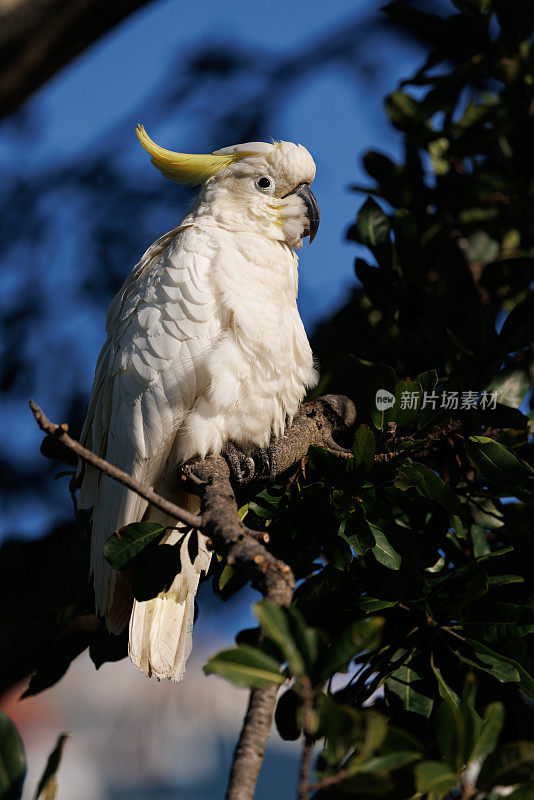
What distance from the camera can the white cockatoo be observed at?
1476mm

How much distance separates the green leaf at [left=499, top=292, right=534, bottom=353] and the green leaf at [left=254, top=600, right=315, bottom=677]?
0.96m

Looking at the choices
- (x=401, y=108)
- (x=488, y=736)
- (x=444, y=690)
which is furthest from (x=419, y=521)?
(x=401, y=108)

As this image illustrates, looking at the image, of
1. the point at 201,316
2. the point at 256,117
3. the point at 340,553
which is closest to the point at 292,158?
the point at 201,316

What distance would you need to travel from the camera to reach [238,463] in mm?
1527

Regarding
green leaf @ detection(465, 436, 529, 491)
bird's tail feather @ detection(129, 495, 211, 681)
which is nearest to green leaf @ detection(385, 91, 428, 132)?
green leaf @ detection(465, 436, 529, 491)

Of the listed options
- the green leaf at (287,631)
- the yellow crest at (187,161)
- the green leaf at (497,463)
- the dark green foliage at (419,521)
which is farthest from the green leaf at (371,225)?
the green leaf at (287,631)

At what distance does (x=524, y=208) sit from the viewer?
1.62 m

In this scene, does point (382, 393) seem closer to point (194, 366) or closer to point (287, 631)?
point (194, 366)

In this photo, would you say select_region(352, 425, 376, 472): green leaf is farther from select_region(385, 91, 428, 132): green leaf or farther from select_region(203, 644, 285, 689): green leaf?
select_region(385, 91, 428, 132): green leaf

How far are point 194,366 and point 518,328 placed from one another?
0.70 meters

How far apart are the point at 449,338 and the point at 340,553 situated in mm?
581

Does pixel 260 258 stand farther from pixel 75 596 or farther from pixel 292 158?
pixel 75 596

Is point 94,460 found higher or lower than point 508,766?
higher

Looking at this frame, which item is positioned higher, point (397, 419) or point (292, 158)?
point (292, 158)
